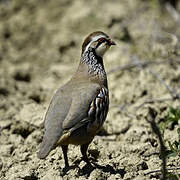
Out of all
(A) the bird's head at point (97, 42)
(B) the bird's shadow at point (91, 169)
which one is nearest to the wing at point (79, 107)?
(B) the bird's shadow at point (91, 169)

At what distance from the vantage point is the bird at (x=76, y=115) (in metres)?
3.92

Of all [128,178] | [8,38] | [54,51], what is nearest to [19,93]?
[54,51]

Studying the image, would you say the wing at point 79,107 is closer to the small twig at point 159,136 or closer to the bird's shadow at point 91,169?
the bird's shadow at point 91,169

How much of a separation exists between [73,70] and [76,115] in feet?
12.8

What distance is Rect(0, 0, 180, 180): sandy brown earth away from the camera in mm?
4449

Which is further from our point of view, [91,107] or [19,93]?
[19,93]

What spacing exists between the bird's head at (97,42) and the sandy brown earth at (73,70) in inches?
43.0

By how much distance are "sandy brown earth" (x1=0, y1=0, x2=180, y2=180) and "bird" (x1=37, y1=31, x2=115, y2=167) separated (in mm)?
373

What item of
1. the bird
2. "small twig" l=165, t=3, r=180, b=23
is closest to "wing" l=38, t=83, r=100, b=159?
the bird

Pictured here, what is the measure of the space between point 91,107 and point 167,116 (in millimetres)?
1529

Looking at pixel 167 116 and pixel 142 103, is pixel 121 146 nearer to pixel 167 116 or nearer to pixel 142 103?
pixel 167 116

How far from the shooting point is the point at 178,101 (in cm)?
584

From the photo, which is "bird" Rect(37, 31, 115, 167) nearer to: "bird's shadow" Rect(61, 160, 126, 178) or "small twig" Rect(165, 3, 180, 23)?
"bird's shadow" Rect(61, 160, 126, 178)

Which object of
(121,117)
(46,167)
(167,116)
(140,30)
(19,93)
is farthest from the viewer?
(140,30)
